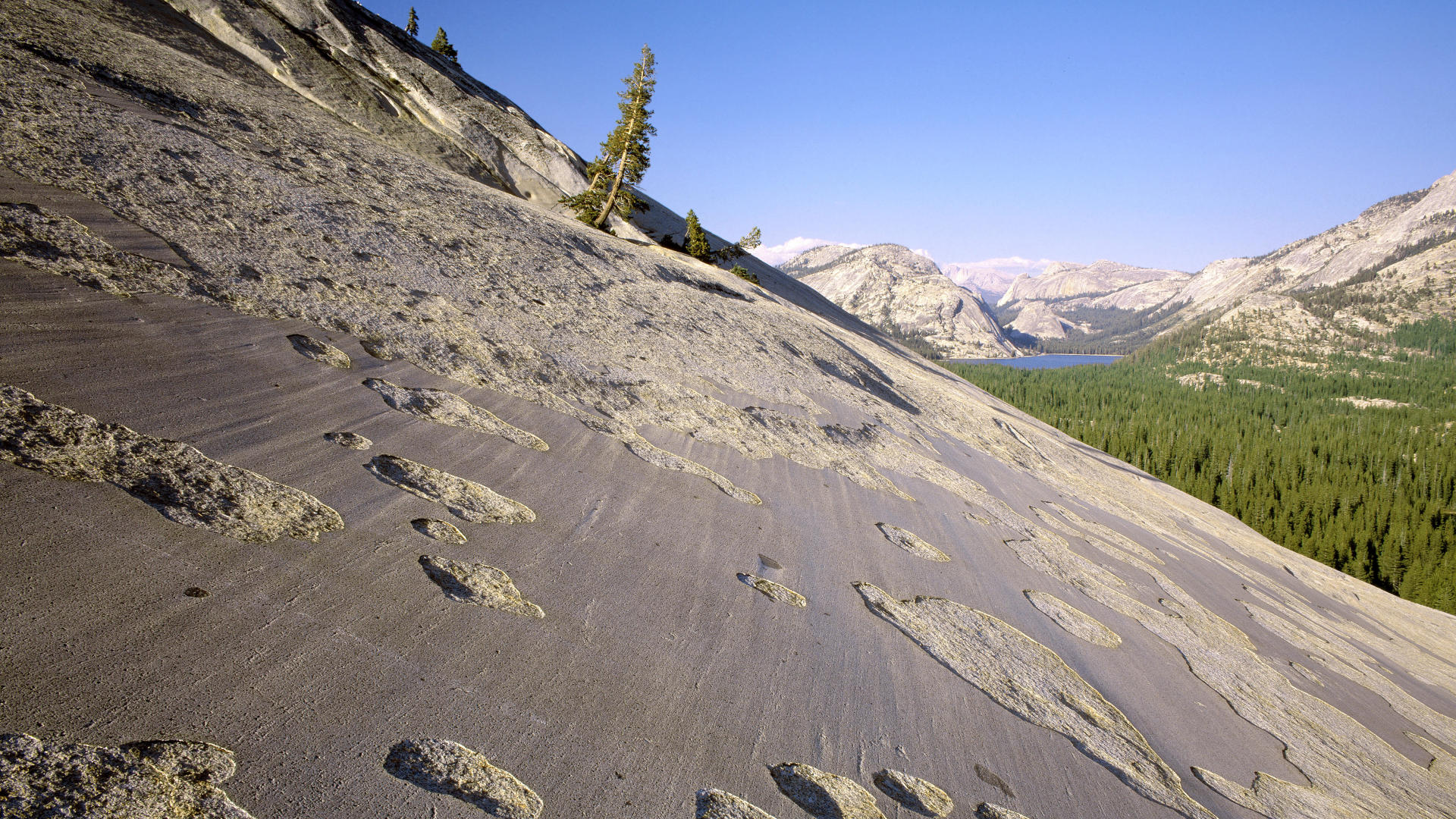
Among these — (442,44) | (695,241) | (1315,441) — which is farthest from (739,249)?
(1315,441)

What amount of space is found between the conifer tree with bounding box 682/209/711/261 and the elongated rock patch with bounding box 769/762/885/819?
99.8 feet

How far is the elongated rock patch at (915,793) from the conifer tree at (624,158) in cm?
2338

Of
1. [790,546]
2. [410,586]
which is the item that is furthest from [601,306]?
[410,586]

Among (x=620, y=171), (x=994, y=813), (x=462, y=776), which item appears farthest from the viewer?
(x=620, y=171)

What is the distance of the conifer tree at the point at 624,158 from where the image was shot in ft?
80.4

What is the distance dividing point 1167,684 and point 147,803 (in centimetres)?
1003

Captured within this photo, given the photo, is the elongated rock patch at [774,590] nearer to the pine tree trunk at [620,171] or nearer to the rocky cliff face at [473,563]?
the rocky cliff face at [473,563]

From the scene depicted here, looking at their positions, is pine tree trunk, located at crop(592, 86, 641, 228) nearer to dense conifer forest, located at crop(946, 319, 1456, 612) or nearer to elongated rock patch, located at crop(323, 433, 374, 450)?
elongated rock patch, located at crop(323, 433, 374, 450)

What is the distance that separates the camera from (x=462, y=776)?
322 cm

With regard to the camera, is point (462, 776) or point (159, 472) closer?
point (462, 776)

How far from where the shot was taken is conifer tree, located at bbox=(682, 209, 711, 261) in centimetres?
3300

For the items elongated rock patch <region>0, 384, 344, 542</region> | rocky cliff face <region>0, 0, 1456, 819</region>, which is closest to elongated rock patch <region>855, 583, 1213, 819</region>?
rocky cliff face <region>0, 0, 1456, 819</region>

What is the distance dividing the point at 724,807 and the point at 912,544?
581cm

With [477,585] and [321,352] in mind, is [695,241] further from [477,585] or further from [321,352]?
[477,585]
